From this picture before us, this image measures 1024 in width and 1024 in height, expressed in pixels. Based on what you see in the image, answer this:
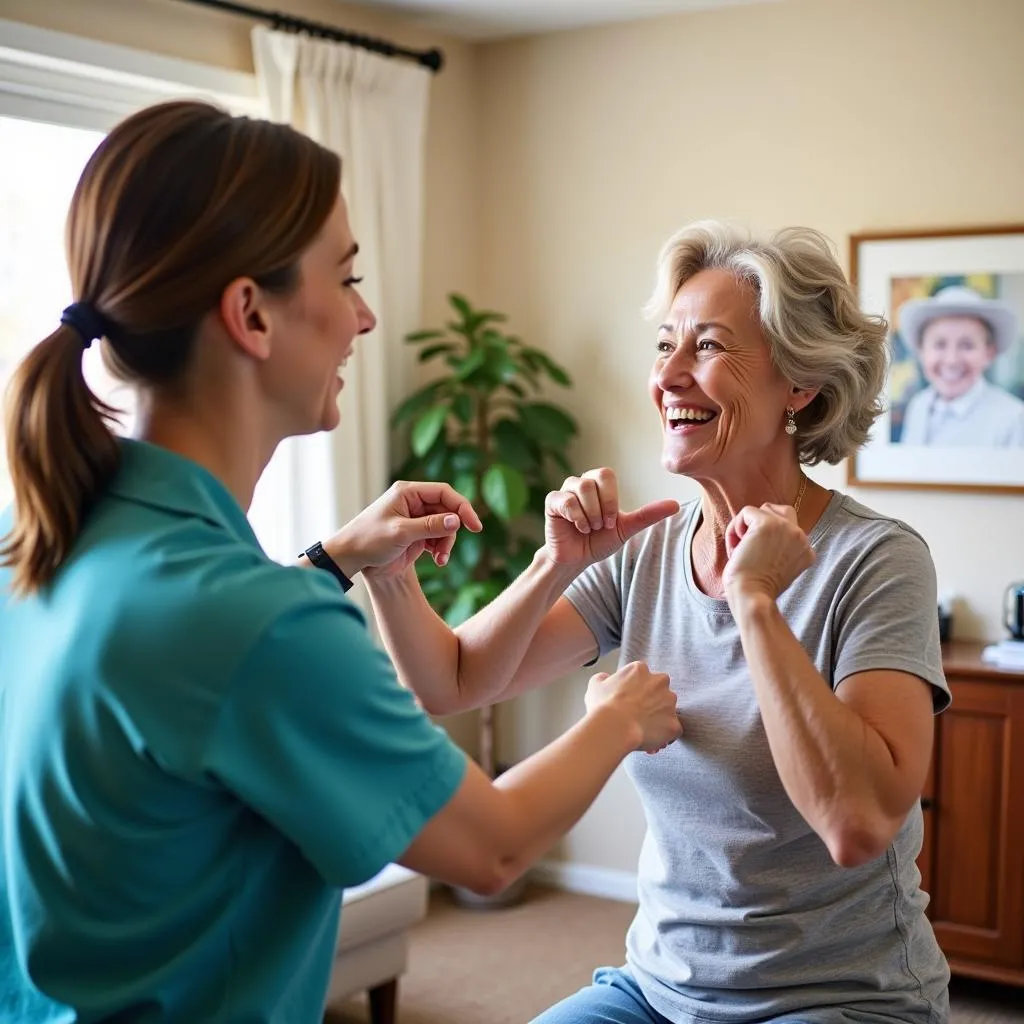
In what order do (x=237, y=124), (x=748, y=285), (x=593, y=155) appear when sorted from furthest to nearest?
(x=593, y=155) → (x=748, y=285) → (x=237, y=124)

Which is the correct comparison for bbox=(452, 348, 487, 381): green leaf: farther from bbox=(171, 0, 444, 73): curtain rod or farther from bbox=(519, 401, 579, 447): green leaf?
bbox=(171, 0, 444, 73): curtain rod

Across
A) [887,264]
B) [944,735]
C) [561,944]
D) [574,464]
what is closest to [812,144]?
[887,264]

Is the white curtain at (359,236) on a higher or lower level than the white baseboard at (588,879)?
higher

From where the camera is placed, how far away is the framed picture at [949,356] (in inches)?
154

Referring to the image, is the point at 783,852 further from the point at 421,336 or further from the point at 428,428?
the point at 421,336

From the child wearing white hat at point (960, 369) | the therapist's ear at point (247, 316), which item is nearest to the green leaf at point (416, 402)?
the child wearing white hat at point (960, 369)

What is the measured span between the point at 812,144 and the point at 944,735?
182cm

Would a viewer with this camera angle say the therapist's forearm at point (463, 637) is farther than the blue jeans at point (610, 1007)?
Yes

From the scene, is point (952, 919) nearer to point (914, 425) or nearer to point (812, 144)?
point (914, 425)

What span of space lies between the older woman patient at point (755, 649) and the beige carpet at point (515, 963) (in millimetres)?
1798

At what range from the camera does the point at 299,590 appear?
1187 millimetres

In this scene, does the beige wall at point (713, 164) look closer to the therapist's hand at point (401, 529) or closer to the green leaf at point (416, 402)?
the green leaf at point (416, 402)

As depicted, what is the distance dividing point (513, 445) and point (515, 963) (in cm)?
156

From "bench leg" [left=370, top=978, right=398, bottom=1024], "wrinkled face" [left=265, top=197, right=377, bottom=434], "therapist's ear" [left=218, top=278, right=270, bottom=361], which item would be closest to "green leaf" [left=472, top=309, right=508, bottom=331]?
"bench leg" [left=370, top=978, right=398, bottom=1024]
